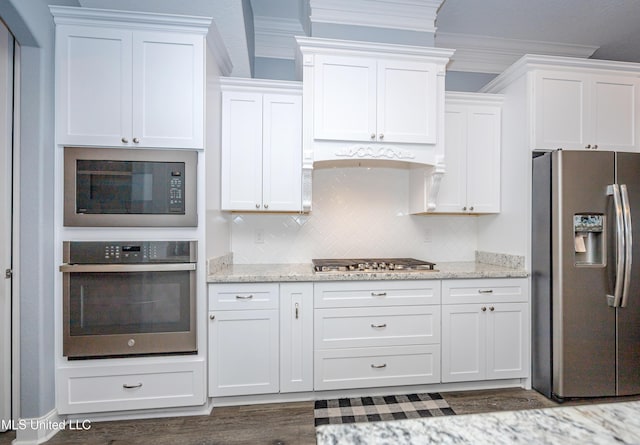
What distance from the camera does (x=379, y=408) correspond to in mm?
2115

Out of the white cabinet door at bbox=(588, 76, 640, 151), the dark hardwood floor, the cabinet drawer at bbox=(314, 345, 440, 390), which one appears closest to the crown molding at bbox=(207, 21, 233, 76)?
the cabinet drawer at bbox=(314, 345, 440, 390)

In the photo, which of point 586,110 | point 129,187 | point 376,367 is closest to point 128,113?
point 129,187

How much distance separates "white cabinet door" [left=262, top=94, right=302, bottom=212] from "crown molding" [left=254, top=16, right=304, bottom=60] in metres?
0.77

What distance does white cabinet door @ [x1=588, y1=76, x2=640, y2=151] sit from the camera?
8.00ft

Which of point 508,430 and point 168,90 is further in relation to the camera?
point 168,90

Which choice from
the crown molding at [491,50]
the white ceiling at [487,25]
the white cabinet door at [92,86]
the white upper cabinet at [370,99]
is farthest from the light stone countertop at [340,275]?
the crown molding at [491,50]

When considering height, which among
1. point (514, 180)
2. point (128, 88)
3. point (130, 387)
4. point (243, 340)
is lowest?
point (130, 387)

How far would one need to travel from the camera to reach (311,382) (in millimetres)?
2156

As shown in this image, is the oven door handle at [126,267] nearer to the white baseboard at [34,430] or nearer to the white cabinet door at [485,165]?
the white baseboard at [34,430]

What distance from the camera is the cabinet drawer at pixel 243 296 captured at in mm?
2072

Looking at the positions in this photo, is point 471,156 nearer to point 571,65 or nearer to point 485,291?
point 571,65

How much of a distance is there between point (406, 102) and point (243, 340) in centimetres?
210

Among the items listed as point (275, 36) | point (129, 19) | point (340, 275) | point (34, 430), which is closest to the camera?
point (34, 430)

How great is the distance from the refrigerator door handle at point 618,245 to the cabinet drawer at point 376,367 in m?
1.26
